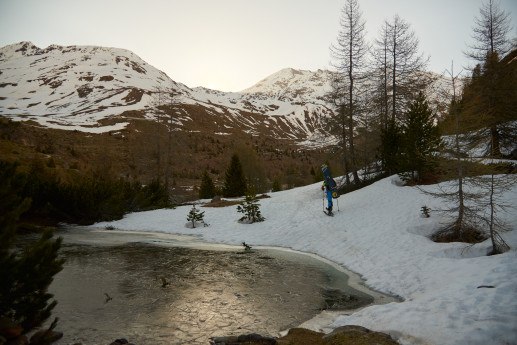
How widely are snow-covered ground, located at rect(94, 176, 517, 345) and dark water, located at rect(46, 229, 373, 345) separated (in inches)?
38.6

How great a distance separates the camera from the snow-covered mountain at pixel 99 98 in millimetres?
77238

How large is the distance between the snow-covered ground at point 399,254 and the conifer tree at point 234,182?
989 cm

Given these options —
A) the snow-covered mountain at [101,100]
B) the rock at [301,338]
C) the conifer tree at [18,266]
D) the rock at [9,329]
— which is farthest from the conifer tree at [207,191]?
the rock at [9,329]

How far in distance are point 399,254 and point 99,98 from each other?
114 metres

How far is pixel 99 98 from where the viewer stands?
10012 centimetres

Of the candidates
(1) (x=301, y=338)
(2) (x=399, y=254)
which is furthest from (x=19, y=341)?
(2) (x=399, y=254)

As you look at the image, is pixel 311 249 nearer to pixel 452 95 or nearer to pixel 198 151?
pixel 452 95

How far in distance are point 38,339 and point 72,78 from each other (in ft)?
509

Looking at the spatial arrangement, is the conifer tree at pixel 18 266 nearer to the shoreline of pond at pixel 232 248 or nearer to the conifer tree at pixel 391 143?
the shoreline of pond at pixel 232 248

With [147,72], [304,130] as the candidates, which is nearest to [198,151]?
[304,130]

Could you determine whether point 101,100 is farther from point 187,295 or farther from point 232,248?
point 187,295

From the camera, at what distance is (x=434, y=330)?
420 cm

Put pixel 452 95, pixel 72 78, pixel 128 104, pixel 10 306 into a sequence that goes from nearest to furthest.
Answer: pixel 10 306 < pixel 452 95 < pixel 128 104 < pixel 72 78

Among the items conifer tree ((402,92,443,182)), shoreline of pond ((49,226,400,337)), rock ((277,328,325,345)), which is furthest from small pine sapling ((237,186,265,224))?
rock ((277,328,325,345))
